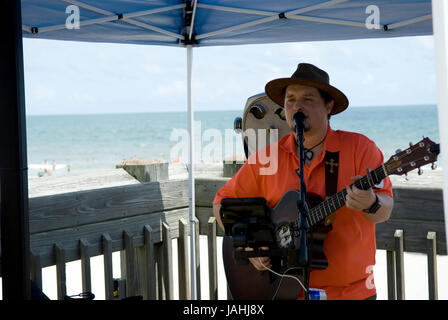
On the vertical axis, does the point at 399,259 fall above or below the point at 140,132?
below

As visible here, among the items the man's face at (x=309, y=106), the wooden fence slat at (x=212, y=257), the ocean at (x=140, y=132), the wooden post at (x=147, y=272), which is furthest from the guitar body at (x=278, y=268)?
the ocean at (x=140, y=132)

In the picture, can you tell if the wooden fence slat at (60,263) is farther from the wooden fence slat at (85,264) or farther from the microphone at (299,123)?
the microphone at (299,123)

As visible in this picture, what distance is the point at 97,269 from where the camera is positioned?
7.97 meters

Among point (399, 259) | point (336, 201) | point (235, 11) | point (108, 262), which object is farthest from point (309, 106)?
point (108, 262)

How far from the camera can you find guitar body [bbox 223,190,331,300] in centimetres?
225

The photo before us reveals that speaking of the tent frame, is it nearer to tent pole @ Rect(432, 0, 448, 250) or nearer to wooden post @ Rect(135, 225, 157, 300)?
wooden post @ Rect(135, 225, 157, 300)

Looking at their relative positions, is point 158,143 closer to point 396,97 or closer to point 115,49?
point 115,49

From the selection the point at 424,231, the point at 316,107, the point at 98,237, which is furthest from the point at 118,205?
the point at 424,231

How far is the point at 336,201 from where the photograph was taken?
220cm

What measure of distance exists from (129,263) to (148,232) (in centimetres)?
22

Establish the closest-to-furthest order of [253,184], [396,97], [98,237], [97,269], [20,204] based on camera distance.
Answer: [20,204]
[253,184]
[98,237]
[97,269]
[396,97]

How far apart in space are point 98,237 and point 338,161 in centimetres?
159
